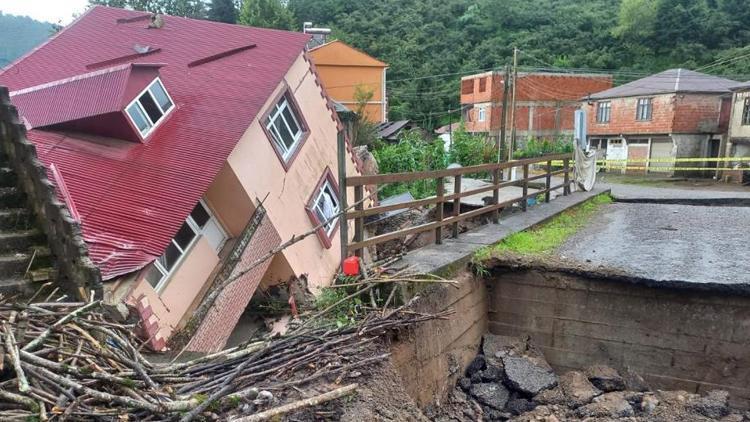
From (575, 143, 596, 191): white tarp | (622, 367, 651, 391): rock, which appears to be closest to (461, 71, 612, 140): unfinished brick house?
(575, 143, 596, 191): white tarp

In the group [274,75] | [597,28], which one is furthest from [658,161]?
[597,28]

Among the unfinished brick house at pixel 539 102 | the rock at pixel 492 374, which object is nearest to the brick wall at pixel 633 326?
the rock at pixel 492 374

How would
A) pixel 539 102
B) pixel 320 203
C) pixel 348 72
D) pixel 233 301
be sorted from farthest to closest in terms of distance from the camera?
pixel 539 102 < pixel 348 72 < pixel 320 203 < pixel 233 301

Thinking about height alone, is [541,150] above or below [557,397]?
above

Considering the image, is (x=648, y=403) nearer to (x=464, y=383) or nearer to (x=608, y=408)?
(x=608, y=408)

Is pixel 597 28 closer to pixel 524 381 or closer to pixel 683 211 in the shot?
pixel 683 211

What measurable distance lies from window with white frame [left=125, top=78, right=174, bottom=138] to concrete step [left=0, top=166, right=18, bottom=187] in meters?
4.14

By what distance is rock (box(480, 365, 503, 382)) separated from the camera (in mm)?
4688

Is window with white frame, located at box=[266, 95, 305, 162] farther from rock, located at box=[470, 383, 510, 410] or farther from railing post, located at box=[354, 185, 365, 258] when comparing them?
rock, located at box=[470, 383, 510, 410]

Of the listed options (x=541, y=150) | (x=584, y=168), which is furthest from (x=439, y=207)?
(x=541, y=150)

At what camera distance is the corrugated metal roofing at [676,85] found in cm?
2681

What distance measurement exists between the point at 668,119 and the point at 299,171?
83.4 feet

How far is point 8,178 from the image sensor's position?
14.2ft

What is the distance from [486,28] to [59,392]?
60.9 meters
